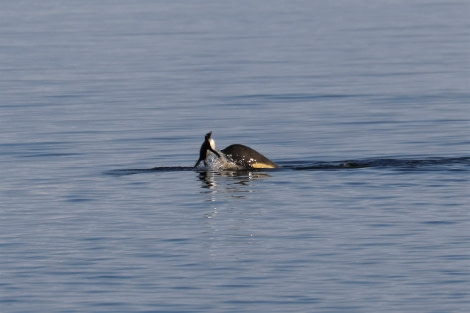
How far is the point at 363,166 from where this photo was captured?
20703 mm

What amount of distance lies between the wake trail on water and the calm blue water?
60 millimetres

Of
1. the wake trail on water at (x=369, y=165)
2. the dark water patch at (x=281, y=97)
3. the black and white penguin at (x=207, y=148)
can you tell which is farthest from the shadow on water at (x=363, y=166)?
the dark water patch at (x=281, y=97)

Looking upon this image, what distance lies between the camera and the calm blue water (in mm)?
13742

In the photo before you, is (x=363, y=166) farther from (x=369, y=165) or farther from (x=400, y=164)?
(x=400, y=164)

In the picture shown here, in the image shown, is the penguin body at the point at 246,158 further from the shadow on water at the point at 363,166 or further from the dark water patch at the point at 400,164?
the dark water patch at the point at 400,164

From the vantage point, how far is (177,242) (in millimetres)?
15680

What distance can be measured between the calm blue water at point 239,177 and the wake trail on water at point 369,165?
6 centimetres

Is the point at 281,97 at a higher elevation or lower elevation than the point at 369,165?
higher

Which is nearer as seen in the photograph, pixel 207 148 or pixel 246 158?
pixel 207 148

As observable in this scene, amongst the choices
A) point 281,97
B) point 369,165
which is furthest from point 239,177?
point 281,97

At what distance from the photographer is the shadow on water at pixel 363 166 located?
803 inches

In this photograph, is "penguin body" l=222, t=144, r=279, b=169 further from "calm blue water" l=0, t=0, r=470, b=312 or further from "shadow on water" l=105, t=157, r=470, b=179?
"calm blue water" l=0, t=0, r=470, b=312

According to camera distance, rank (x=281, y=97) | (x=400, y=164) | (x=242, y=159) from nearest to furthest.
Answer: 1. (x=400, y=164)
2. (x=242, y=159)
3. (x=281, y=97)

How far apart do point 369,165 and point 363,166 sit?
0.11 meters
